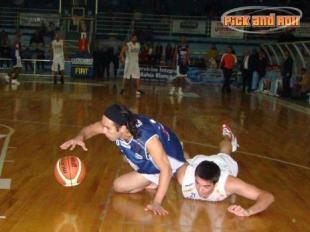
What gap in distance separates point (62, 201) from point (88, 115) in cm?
651

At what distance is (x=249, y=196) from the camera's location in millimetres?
5352

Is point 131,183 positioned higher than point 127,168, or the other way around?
point 131,183

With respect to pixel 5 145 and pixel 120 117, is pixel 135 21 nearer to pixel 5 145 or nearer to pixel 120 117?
pixel 5 145

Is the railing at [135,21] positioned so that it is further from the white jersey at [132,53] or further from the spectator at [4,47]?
the white jersey at [132,53]

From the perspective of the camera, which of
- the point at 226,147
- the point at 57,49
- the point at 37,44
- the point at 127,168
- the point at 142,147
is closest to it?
the point at 142,147

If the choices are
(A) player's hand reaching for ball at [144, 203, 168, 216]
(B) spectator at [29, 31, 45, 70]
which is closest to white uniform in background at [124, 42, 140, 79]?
(B) spectator at [29, 31, 45, 70]

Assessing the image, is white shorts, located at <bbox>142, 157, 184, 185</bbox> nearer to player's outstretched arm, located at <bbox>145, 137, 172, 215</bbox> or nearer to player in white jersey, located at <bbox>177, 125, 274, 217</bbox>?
player in white jersey, located at <bbox>177, 125, 274, 217</bbox>

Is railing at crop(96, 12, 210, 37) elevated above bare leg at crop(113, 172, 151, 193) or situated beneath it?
elevated above

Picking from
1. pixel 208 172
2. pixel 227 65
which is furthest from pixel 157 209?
pixel 227 65

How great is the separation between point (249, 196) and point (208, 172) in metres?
0.49

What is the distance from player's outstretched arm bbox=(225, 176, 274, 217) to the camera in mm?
5277

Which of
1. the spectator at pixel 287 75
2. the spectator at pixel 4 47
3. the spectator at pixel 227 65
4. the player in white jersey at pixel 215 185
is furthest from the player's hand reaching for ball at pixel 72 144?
the spectator at pixel 4 47

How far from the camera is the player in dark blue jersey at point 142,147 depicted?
490cm

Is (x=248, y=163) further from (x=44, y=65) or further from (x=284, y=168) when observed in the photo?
(x=44, y=65)
